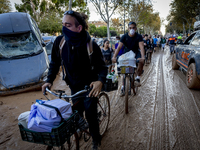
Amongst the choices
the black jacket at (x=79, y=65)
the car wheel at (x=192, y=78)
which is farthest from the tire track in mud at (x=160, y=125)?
the black jacket at (x=79, y=65)

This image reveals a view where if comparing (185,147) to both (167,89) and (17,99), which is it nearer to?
(167,89)

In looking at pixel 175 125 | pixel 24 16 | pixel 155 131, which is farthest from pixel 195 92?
pixel 24 16

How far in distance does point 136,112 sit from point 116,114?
1.68 feet

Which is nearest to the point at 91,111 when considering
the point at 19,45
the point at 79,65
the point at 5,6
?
the point at 79,65

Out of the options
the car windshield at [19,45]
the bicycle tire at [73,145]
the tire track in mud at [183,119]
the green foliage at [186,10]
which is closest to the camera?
the bicycle tire at [73,145]

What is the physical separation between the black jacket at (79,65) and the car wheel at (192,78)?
412 centimetres

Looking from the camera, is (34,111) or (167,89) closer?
(34,111)

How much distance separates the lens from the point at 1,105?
5.05 meters

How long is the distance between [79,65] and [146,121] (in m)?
2.23

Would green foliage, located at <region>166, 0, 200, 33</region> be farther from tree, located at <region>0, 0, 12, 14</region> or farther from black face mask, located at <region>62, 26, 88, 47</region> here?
tree, located at <region>0, 0, 12, 14</region>

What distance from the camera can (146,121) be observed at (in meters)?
3.40

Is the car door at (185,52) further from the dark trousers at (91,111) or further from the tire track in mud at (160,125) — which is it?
the dark trousers at (91,111)

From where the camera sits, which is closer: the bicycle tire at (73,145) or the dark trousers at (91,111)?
the bicycle tire at (73,145)

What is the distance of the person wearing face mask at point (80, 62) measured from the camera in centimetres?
195
